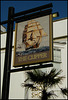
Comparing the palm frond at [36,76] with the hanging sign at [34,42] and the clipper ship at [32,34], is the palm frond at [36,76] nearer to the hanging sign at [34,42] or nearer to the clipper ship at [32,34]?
the hanging sign at [34,42]

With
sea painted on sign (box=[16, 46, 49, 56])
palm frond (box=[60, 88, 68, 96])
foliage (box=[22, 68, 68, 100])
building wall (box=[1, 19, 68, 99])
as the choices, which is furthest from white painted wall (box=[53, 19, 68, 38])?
sea painted on sign (box=[16, 46, 49, 56])

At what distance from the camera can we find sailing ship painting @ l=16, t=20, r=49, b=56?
7195 millimetres

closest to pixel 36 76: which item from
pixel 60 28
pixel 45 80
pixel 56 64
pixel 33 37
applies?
pixel 45 80

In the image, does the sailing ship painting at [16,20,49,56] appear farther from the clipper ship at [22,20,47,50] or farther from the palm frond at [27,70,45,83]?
the palm frond at [27,70,45,83]

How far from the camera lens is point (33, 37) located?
7.28 meters

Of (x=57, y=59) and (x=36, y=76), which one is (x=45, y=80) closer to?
(x=36, y=76)

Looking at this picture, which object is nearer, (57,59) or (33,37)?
(33,37)

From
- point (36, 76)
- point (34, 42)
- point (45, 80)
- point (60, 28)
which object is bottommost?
point (45, 80)

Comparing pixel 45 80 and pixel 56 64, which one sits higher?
pixel 56 64

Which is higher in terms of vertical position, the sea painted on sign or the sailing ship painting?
the sailing ship painting

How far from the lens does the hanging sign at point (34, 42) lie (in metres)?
6.99

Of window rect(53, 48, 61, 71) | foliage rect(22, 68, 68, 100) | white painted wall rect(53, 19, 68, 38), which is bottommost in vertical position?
foliage rect(22, 68, 68, 100)

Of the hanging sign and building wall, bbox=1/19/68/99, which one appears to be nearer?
the hanging sign

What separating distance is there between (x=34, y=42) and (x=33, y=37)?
0.17m
